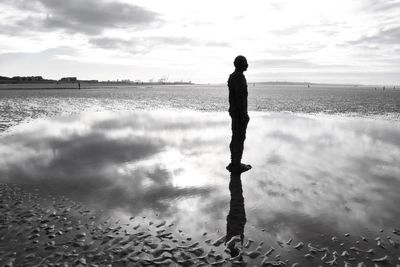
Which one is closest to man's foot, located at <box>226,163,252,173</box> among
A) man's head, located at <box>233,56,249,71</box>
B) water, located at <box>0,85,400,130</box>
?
man's head, located at <box>233,56,249,71</box>

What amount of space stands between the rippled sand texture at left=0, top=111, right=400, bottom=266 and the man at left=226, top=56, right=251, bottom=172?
1.84 ft

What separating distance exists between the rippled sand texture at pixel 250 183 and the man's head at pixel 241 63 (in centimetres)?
337

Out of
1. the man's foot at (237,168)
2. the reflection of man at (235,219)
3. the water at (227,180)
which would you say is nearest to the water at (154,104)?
the water at (227,180)

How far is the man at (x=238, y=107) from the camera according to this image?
406 inches

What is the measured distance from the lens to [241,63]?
1023cm

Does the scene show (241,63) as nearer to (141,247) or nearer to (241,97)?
(241,97)

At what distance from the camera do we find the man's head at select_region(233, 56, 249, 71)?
10221mm

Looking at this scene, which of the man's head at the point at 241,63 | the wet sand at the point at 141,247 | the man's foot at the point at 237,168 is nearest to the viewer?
the wet sand at the point at 141,247

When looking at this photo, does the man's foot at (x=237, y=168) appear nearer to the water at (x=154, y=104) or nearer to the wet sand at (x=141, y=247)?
the wet sand at (x=141, y=247)

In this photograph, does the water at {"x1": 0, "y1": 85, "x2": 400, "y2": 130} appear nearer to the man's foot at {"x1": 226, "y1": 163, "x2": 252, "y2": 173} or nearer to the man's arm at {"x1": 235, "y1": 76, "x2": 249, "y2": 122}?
the man's foot at {"x1": 226, "y1": 163, "x2": 252, "y2": 173}

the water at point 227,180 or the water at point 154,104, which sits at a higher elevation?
the water at point 154,104

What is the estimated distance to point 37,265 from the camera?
5008 millimetres

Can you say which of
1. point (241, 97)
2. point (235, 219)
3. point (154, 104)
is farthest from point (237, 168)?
point (154, 104)

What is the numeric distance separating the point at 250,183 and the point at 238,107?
2.57 m
